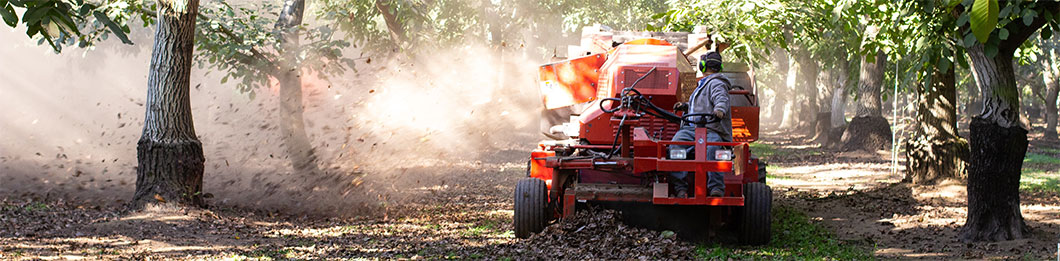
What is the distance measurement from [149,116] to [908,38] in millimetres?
9268

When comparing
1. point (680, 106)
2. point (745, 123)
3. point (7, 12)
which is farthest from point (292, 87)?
point (7, 12)

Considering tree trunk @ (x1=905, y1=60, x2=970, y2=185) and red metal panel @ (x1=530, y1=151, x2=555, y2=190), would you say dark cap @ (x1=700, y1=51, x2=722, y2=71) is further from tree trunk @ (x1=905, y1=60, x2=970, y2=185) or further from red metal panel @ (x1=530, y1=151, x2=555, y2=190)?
tree trunk @ (x1=905, y1=60, x2=970, y2=185)

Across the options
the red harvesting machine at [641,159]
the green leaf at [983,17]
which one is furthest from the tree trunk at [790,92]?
the green leaf at [983,17]

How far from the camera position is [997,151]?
8.72m

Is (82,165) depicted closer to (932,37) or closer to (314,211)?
(314,211)

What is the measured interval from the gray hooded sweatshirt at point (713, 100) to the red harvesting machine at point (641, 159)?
17 centimetres

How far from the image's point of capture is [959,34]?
865cm

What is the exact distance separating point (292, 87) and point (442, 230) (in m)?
7.83

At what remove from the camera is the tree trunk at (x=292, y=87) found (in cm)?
1661

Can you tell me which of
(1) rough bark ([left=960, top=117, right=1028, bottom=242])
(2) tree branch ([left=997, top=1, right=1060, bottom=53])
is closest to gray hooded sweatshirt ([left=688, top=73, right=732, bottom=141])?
(1) rough bark ([left=960, top=117, right=1028, bottom=242])

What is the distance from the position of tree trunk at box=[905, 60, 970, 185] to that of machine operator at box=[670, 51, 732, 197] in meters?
6.30

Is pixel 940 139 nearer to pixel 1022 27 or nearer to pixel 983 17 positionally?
pixel 1022 27

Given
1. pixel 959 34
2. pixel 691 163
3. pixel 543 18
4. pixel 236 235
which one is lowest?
pixel 236 235

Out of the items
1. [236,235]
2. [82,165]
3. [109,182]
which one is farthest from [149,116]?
[82,165]
